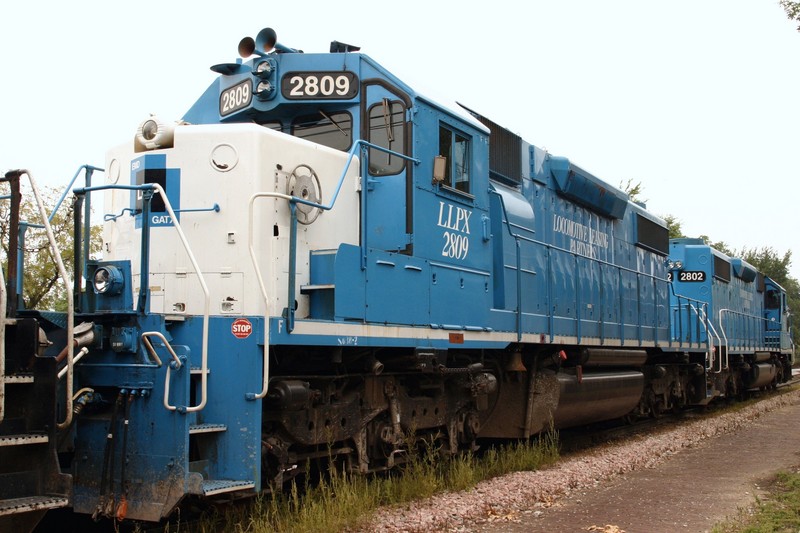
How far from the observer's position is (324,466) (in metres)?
6.70

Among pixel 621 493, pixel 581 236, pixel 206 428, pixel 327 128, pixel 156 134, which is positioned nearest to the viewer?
pixel 206 428

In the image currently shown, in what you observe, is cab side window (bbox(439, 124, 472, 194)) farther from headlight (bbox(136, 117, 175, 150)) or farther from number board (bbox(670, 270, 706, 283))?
number board (bbox(670, 270, 706, 283))

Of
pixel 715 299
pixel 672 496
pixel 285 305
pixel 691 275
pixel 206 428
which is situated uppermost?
pixel 691 275

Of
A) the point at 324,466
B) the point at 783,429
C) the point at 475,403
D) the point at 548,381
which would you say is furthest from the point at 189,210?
the point at 783,429

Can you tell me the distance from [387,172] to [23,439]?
371 centimetres

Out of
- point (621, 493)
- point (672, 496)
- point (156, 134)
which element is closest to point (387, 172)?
point (156, 134)

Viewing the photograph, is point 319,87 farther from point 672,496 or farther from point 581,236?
point 581,236

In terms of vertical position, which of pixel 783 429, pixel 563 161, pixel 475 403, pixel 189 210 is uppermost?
pixel 563 161

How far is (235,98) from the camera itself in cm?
727

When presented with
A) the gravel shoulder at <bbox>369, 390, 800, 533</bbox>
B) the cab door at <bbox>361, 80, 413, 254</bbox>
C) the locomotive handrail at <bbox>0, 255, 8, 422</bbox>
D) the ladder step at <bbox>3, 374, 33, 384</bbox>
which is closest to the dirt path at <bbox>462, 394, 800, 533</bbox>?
the gravel shoulder at <bbox>369, 390, 800, 533</bbox>

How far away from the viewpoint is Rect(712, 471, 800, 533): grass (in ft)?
18.6

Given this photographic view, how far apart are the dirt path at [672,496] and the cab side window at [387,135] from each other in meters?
3.03

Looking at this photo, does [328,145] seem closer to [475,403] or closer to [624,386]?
[475,403]

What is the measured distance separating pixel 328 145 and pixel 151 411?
2.94 m
